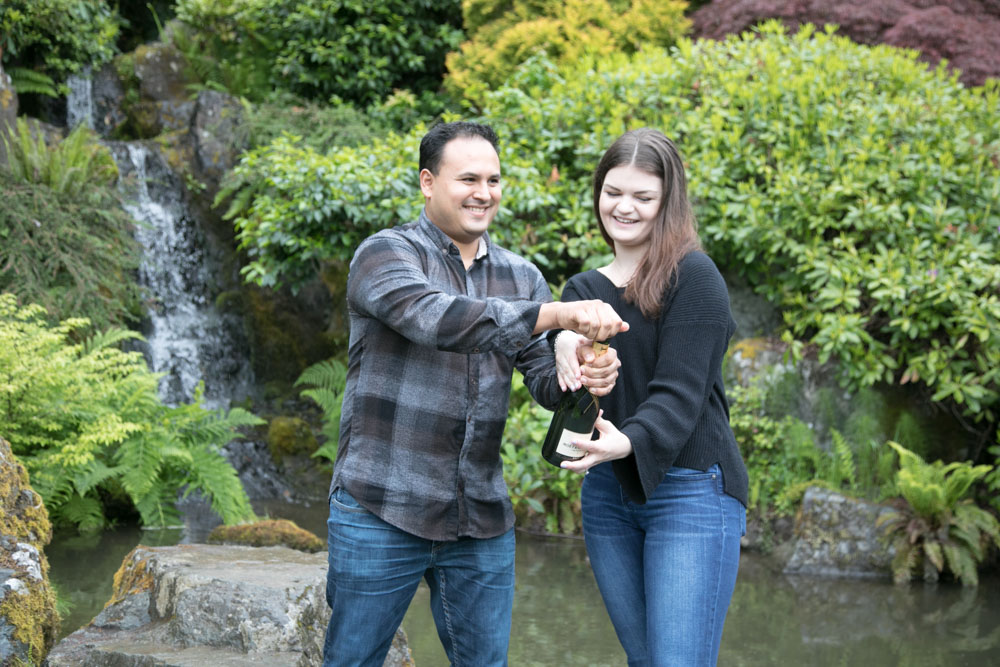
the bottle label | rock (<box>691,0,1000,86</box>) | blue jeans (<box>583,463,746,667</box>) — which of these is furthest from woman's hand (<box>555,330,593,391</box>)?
rock (<box>691,0,1000,86</box>)

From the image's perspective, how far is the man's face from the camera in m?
2.46

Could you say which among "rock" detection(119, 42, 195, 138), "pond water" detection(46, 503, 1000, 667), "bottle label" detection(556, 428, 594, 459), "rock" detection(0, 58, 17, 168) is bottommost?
"pond water" detection(46, 503, 1000, 667)

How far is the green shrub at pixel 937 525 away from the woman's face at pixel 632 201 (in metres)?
4.11

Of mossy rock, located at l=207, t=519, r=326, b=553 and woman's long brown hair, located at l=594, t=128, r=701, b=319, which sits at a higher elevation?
woman's long brown hair, located at l=594, t=128, r=701, b=319

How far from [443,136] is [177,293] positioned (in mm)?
7562

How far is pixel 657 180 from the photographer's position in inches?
97.7

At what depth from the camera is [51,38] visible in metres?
11.5

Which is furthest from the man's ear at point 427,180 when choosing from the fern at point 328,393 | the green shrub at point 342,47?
the green shrub at point 342,47

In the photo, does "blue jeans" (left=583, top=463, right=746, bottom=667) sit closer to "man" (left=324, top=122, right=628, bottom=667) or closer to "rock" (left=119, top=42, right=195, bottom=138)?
"man" (left=324, top=122, right=628, bottom=667)

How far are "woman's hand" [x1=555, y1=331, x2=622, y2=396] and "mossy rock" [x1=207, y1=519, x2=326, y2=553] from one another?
3210 mm

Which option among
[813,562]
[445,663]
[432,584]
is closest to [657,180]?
[432,584]

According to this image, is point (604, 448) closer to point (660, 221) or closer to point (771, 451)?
point (660, 221)

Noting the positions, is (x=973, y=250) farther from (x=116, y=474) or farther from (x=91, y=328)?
(x=91, y=328)

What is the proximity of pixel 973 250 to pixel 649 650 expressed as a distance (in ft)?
15.9
